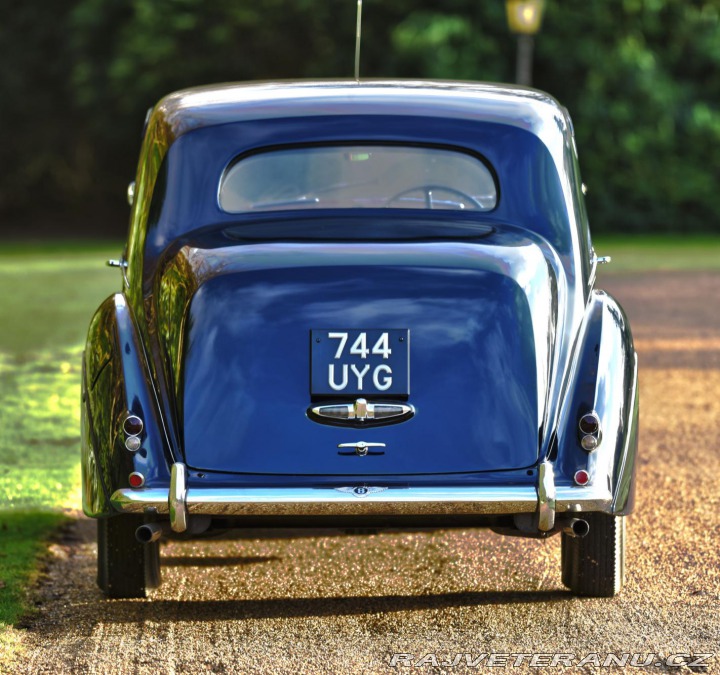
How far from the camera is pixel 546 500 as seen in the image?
4.80m

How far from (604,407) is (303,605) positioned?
4.44ft

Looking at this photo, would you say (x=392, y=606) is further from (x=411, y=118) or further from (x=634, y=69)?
(x=634, y=69)

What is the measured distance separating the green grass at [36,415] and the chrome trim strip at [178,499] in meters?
0.72

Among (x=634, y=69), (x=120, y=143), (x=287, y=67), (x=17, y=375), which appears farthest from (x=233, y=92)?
(x=120, y=143)

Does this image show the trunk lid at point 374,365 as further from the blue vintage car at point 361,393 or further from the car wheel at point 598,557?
the car wheel at point 598,557

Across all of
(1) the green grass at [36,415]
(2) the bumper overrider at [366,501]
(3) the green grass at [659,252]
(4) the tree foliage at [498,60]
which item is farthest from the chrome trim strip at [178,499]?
(4) the tree foliage at [498,60]

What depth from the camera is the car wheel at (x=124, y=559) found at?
17.6 ft

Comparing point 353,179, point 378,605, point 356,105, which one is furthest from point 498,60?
point 378,605

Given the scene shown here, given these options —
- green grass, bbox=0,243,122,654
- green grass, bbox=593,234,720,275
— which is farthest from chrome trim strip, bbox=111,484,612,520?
green grass, bbox=593,234,720,275

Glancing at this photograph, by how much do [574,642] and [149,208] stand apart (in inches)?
92.6

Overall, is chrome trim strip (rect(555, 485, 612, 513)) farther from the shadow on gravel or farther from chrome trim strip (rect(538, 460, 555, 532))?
the shadow on gravel

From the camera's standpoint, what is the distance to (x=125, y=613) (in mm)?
5301

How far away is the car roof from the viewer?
18.8 feet

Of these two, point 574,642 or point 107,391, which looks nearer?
point 574,642
